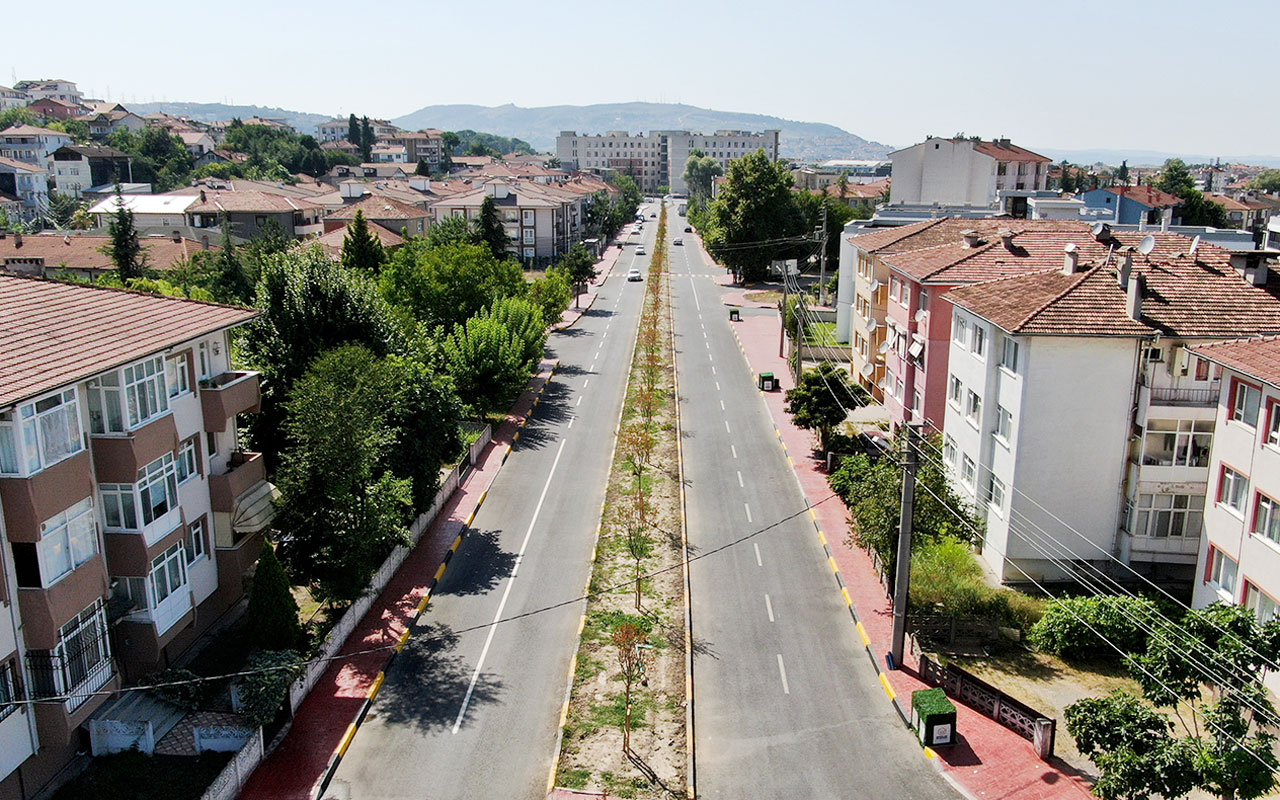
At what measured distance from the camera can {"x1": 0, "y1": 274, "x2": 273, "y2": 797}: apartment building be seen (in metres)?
19.0

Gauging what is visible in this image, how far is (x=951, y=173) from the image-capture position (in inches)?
3787

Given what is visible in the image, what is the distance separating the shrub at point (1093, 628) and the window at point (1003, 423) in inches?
236

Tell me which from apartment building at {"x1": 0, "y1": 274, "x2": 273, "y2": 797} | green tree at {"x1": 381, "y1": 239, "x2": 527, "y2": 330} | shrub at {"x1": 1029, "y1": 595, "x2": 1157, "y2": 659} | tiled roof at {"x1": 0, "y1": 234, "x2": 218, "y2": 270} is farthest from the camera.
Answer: tiled roof at {"x1": 0, "y1": 234, "x2": 218, "y2": 270}

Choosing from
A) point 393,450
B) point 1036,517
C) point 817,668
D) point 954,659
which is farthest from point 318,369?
point 1036,517

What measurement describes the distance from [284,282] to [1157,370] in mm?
29279

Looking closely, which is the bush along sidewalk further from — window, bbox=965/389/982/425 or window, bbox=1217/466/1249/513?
window, bbox=1217/466/1249/513

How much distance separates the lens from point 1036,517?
29.3 m

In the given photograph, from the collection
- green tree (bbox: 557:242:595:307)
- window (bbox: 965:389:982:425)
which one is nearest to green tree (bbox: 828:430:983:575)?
window (bbox: 965:389:982:425)

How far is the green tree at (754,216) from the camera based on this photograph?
9544 cm

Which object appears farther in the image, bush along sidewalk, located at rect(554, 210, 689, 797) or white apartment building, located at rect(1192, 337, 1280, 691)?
white apartment building, located at rect(1192, 337, 1280, 691)

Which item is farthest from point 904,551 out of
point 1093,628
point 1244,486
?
point 1244,486

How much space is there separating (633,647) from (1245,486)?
53.6 ft

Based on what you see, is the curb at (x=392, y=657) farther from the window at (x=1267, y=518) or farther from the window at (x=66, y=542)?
the window at (x=1267, y=518)

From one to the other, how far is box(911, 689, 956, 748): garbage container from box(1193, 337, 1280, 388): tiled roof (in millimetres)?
10794
